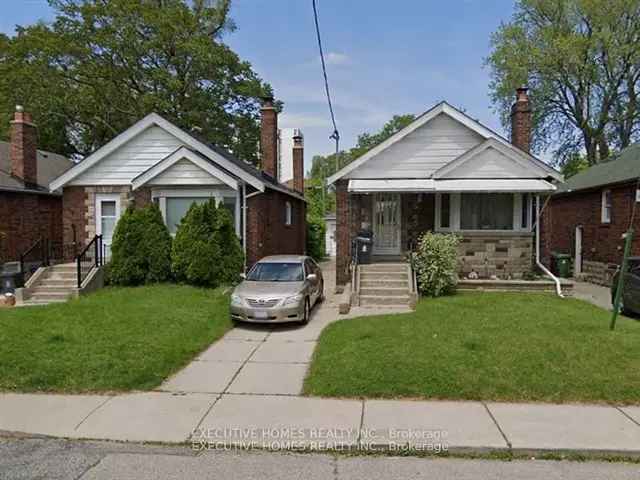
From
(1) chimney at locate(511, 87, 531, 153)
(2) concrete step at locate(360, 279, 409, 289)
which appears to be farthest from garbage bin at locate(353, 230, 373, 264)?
(1) chimney at locate(511, 87, 531, 153)

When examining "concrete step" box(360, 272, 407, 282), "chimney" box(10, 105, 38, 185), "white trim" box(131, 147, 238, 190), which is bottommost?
"concrete step" box(360, 272, 407, 282)

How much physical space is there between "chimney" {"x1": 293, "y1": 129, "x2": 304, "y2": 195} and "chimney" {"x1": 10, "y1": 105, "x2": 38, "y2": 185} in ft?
42.7

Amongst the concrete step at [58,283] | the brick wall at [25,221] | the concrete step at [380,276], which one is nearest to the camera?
the concrete step at [380,276]

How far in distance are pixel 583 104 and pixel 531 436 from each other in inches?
1429

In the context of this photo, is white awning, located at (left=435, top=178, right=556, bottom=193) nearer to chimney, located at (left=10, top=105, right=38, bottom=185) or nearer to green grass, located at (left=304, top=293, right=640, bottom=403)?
green grass, located at (left=304, top=293, right=640, bottom=403)

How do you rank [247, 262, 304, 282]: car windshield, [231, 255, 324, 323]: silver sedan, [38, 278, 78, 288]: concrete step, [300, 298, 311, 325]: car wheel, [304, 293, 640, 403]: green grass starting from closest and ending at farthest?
[304, 293, 640, 403]: green grass, [231, 255, 324, 323]: silver sedan, [300, 298, 311, 325]: car wheel, [247, 262, 304, 282]: car windshield, [38, 278, 78, 288]: concrete step

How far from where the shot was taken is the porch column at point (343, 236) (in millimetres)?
14953

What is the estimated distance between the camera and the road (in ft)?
13.6

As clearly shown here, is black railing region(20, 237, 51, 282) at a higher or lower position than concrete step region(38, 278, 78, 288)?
higher

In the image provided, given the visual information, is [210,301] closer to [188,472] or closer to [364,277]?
[364,277]

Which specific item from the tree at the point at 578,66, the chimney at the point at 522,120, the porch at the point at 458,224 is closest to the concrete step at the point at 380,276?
the porch at the point at 458,224

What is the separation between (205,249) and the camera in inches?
526

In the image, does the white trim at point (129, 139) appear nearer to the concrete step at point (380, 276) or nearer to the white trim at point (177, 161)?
the white trim at point (177, 161)

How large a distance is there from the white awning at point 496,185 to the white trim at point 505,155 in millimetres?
278
